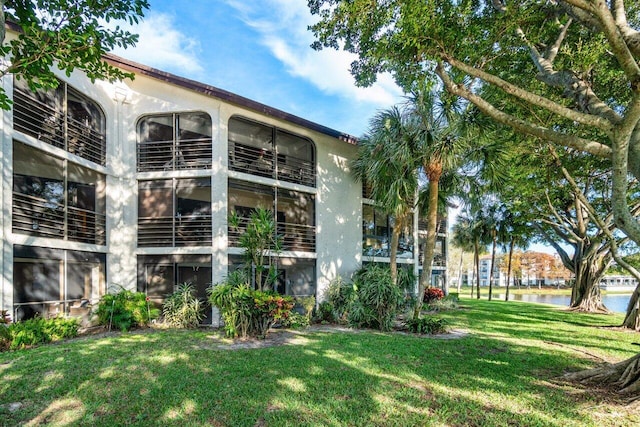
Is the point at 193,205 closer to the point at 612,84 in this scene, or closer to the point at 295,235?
the point at 295,235

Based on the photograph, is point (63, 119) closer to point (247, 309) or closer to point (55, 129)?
point (55, 129)

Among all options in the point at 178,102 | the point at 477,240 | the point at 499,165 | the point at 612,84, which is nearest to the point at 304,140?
the point at 178,102

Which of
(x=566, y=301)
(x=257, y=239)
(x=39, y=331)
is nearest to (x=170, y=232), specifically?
(x=257, y=239)

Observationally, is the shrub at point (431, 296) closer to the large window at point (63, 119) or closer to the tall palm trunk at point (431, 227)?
Answer: the tall palm trunk at point (431, 227)

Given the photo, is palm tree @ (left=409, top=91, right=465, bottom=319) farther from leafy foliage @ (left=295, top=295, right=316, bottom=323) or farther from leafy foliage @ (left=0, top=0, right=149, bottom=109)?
leafy foliage @ (left=0, top=0, right=149, bottom=109)

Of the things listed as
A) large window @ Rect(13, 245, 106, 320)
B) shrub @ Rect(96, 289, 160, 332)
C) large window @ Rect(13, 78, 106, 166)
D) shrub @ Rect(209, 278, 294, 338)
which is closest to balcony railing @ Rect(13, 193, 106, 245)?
large window @ Rect(13, 245, 106, 320)

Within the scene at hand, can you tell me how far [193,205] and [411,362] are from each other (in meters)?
9.70

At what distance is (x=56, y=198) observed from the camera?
10.8 metres

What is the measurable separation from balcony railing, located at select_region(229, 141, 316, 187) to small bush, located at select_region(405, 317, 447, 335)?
680cm

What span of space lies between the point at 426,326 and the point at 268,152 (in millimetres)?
9135

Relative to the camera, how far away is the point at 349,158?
16062 millimetres

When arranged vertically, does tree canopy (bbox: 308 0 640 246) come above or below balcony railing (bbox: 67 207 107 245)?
above

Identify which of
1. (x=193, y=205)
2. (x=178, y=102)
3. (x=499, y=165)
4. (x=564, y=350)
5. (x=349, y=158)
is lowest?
(x=564, y=350)

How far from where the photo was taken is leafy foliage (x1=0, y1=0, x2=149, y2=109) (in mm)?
4109
